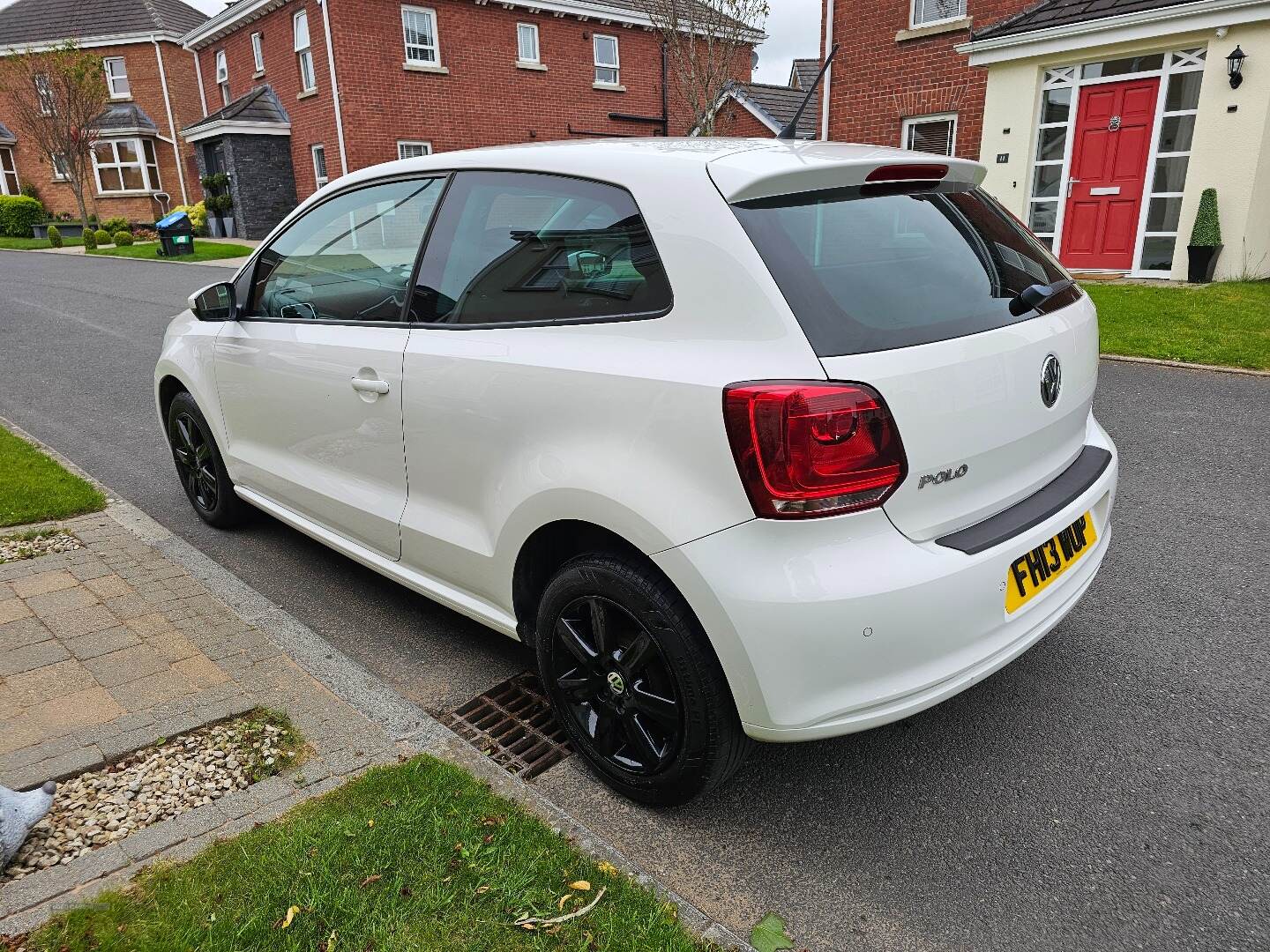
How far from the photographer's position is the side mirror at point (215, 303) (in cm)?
419

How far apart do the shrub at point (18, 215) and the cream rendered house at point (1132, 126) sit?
114 ft

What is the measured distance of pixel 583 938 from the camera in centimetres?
209

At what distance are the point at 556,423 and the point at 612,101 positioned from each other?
28.0 meters

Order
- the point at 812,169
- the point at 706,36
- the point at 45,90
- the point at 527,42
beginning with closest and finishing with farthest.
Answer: the point at 812,169 → the point at 706,36 → the point at 527,42 → the point at 45,90

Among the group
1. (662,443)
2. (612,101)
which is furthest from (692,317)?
(612,101)

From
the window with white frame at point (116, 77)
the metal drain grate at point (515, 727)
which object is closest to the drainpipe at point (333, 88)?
the window with white frame at point (116, 77)

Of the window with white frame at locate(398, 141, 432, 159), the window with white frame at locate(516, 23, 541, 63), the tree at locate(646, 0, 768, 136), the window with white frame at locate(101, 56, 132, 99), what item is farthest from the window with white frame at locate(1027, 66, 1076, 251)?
the window with white frame at locate(101, 56, 132, 99)

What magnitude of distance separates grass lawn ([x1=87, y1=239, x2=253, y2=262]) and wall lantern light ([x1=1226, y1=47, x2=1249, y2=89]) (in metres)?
19.8

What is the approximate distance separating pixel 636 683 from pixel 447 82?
25236 millimetres

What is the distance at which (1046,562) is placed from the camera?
2.55 metres

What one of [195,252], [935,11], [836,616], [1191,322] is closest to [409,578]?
[836,616]

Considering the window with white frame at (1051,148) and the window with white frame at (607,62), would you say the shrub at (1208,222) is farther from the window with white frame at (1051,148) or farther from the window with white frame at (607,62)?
the window with white frame at (607,62)

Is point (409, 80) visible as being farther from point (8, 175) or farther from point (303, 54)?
point (8, 175)

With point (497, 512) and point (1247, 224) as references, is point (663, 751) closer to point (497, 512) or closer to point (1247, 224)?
point (497, 512)
